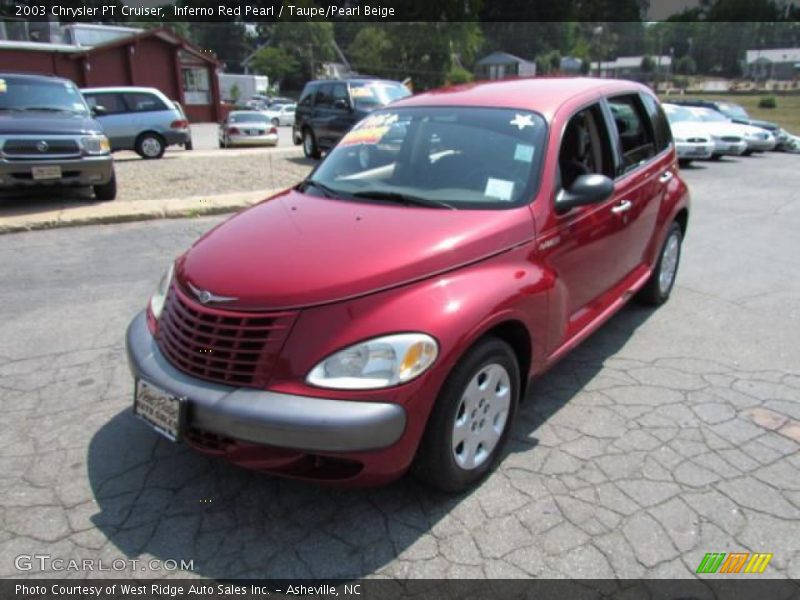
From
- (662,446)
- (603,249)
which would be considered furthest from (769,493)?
(603,249)

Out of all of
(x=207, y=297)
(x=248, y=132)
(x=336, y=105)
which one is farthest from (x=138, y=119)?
(x=207, y=297)

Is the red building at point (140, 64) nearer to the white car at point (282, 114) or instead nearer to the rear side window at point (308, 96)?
the white car at point (282, 114)

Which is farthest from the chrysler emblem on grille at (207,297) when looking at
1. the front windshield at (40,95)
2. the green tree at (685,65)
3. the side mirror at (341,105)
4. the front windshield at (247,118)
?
the green tree at (685,65)

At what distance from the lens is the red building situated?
31578mm

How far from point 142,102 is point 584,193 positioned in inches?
601

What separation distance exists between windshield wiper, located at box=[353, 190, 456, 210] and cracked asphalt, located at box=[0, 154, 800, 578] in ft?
4.13

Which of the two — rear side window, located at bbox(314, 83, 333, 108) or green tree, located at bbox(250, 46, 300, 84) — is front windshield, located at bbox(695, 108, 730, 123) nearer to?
rear side window, located at bbox(314, 83, 333, 108)

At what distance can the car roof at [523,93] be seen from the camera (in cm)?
364

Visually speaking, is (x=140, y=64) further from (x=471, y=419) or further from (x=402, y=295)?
(x=471, y=419)

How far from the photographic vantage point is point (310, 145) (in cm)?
1500

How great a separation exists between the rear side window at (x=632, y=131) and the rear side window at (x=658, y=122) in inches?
3.4

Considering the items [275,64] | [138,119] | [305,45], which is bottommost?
[138,119]

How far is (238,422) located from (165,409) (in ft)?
1.32

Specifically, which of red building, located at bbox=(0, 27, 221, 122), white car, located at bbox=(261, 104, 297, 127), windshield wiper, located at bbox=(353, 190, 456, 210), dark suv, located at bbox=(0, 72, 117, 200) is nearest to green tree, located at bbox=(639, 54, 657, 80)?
white car, located at bbox=(261, 104, 297, 127)
